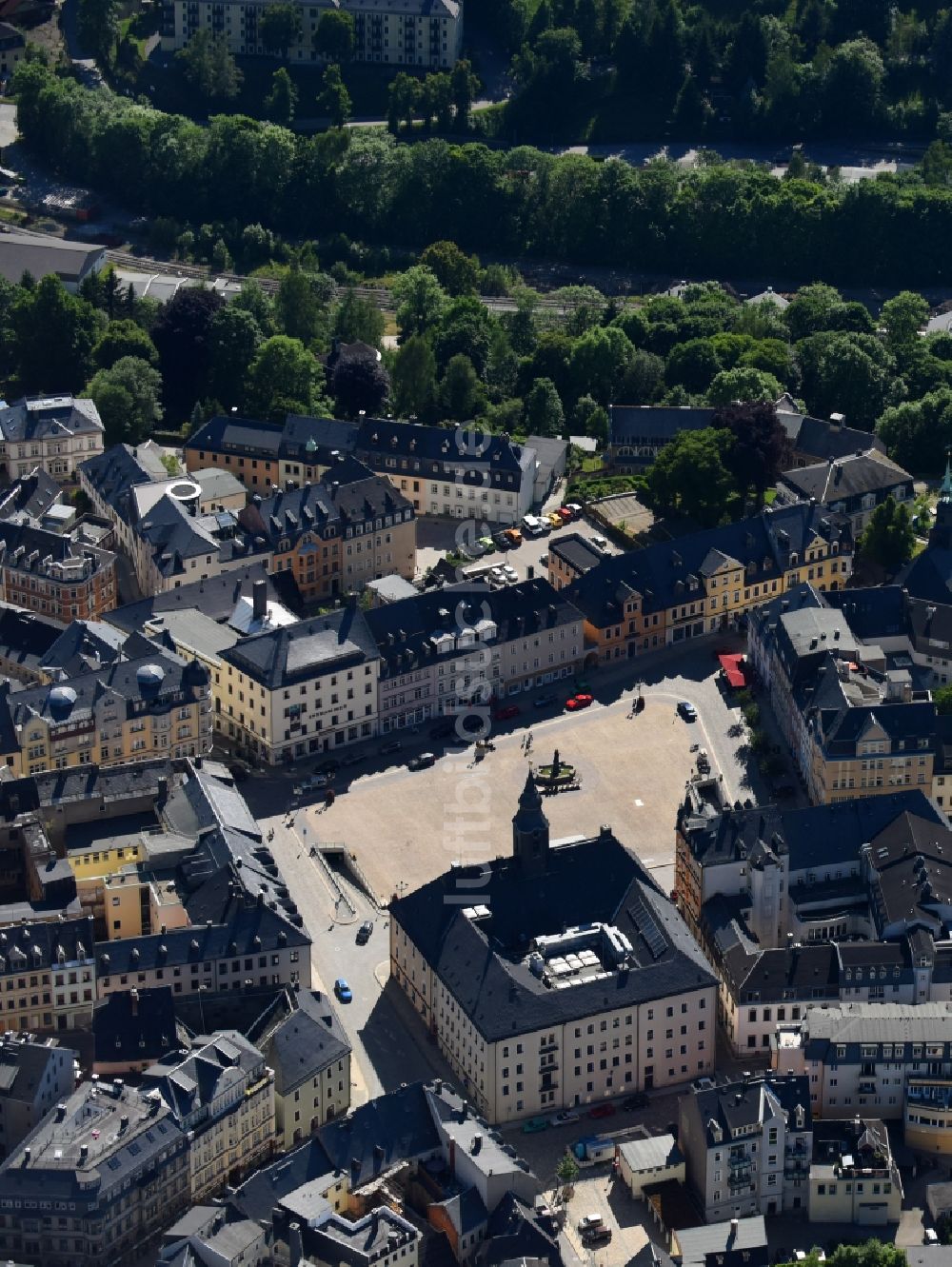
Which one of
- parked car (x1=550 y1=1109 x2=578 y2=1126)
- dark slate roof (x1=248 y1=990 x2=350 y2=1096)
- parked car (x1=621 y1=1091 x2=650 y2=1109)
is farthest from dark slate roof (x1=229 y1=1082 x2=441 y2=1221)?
parked car (x1=621 y1=1091 x2=650 y2=1109)

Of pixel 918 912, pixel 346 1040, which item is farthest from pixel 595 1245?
pixel 918 912

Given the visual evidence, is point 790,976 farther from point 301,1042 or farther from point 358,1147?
point 301,1042

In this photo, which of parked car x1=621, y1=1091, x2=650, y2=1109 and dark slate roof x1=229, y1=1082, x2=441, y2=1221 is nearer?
dark slate roof x1=229, y1=1082, x2=441, y2=1221

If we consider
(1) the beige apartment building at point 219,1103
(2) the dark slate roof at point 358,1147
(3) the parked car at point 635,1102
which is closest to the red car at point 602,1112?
(3) the parked car at point 635,1102

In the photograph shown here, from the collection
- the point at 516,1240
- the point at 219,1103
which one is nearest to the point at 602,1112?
the point at 516,1240

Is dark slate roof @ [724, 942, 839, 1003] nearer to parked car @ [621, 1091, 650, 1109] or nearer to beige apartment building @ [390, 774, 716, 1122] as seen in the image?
beige apartment building @ [390, 774, 716, 1122]

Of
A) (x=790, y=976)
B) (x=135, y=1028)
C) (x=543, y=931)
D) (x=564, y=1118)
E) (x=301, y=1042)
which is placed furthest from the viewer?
(x=543, y=931)
